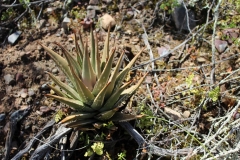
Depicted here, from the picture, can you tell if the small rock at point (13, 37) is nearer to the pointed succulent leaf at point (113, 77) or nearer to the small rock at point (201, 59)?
the pointed succulent leaf at point (113, 77)

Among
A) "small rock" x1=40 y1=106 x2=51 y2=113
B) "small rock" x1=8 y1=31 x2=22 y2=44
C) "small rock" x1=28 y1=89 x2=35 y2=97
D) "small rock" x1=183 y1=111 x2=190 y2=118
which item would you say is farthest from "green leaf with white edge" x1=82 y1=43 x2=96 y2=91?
"small rock" x1=8 y1=31 x2=22 y2=44

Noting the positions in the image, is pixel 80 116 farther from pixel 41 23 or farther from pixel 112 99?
pixel 41 23

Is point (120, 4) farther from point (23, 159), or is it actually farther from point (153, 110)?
point (23, 159)

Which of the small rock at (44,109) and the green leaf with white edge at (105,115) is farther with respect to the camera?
the small rock at (44,109)

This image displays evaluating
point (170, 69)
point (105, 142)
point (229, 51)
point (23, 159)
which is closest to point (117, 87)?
point (105, 142)

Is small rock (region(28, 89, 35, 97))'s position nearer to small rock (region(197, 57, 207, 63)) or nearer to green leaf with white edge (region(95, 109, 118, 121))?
green leaf with white edge (region(95, 109, 118, 121))

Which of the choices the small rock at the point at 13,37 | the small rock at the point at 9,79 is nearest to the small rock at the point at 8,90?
the small rock at the point at 9,79

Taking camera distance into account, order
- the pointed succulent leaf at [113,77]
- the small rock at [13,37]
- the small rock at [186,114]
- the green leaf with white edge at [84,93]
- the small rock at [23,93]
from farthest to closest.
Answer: the small rock at [13,37] → the small rock at [23,93] → the small rock at [186,114] → the pointed succulent leaf at [113,77] → the green leaf with white edge at [84,93]

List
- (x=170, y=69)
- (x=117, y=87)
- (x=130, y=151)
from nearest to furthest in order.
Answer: (x=117, y=87) → (x=130, y=151) → (x=170, y=69)
